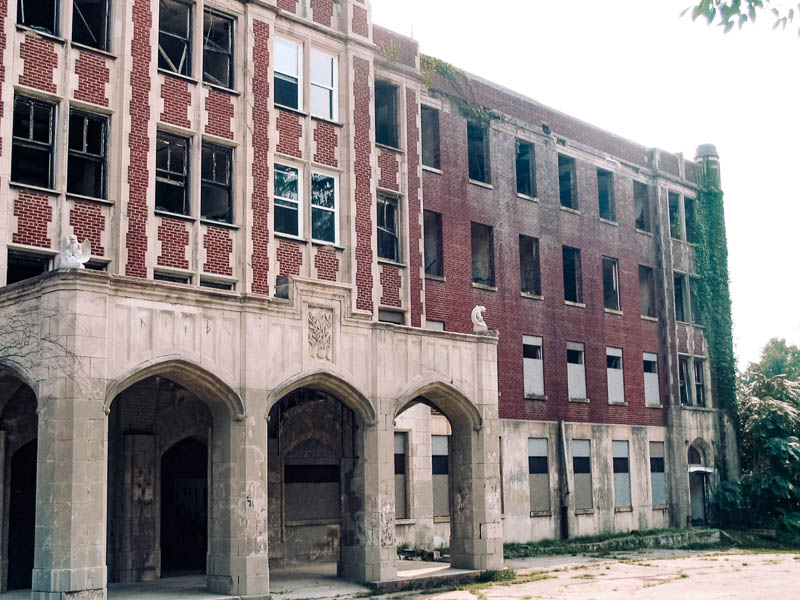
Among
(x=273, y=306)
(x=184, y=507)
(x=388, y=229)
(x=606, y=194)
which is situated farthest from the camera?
(x=606, y=194)

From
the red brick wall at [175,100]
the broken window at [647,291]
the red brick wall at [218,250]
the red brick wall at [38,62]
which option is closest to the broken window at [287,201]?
the red brick wall at [218,250]

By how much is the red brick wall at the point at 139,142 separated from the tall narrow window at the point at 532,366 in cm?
1569

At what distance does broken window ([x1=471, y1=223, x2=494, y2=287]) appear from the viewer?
110 feet

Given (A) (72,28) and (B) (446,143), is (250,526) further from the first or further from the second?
(B) (446,143)

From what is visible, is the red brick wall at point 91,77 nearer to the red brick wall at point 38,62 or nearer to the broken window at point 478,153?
the red brick wall at point 38,62

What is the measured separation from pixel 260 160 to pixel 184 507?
8.70 meters

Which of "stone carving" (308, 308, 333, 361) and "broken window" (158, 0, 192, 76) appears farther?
"broken window" (158, 0, 192, 76)

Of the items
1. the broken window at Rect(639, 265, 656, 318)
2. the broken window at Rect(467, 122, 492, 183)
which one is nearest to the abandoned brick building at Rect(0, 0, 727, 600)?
the broken window at Rect(467, 122, 492, 183)

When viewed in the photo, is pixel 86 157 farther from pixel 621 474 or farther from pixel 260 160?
pixel 621 474

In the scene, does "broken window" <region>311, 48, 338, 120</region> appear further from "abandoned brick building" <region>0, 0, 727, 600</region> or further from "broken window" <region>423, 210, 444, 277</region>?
"broken window" <region>423, 210, 444, 277</region>

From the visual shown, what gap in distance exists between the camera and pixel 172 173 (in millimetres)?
23375

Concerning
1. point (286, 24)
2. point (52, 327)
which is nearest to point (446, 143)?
point (286, 24)

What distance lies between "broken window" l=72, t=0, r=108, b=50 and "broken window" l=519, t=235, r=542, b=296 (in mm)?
17112

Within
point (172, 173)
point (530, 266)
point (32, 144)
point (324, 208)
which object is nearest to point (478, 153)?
point (530, 266)
